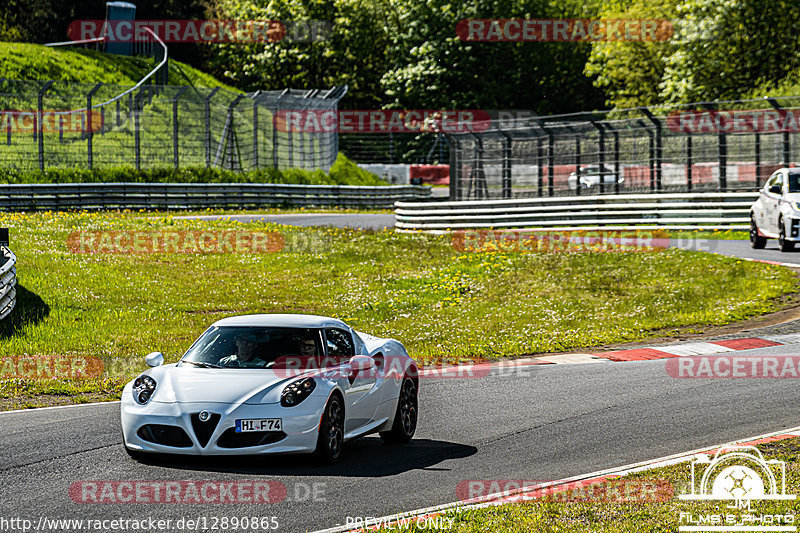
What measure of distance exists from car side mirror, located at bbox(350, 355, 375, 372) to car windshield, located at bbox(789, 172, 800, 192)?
15452 millimetres

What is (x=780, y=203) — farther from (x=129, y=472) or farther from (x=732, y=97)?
(x=732, y=97)

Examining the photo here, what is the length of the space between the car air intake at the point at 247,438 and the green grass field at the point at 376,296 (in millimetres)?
4785

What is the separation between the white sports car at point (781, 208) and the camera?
2233cm

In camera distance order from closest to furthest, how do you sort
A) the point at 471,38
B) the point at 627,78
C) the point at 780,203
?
the point at 780,203 → the point at 627,78 → the point at 471,38

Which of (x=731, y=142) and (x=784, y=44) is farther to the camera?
(x=784, y=44)

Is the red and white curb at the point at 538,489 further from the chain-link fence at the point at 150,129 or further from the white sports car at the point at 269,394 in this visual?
the chain-link fence at the point at 150,129

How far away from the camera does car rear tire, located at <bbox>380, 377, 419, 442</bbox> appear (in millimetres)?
9820

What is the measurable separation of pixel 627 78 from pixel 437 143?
34.9 ft

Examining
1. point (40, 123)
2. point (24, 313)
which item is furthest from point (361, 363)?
point (40, 123)

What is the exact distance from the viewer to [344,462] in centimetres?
878

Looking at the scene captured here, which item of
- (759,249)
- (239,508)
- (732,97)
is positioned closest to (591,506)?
(239,508)

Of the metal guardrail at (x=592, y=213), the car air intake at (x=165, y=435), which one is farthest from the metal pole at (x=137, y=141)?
the car air intake at (x=165, y=435)

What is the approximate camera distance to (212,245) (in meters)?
26.8

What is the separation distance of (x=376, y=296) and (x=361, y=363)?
460 inches
